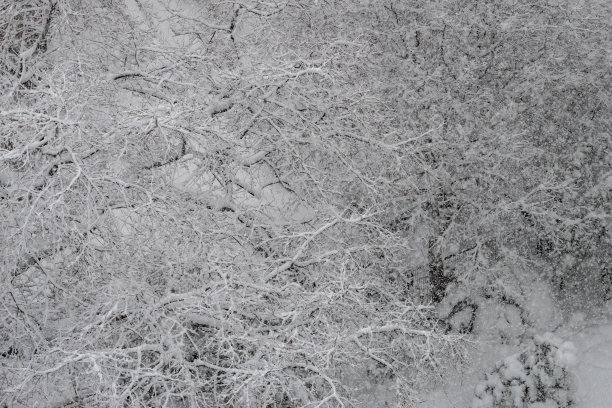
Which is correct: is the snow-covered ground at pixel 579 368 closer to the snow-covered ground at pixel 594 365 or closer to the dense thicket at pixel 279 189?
the snow-covered ground at pixel 594 365

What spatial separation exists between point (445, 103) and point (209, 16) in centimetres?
430

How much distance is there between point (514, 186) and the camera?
42.8 ft

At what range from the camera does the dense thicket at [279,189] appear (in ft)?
21.3

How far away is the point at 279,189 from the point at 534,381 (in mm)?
5551

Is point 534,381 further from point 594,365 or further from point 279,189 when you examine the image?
point 279,189

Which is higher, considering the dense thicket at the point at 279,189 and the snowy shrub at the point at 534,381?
the dense thicket at the point at 279,189

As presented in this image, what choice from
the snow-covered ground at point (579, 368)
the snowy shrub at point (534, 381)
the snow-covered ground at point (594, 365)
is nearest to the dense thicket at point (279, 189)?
the snow-covered ground at point (579, 368)

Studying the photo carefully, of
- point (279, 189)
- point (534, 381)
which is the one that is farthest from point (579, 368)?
point (279, 189)

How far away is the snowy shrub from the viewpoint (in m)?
11.9

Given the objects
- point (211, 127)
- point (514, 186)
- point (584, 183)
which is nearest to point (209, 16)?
point (211, 127)

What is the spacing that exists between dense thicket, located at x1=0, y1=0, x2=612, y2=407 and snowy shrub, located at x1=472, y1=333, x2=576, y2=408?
1.31 metres

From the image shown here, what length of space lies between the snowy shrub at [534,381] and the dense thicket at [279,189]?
4.30ft

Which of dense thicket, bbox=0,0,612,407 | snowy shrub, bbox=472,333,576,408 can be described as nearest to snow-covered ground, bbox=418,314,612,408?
snowy shrub, bbox=472,333,576,408

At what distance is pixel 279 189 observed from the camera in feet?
34.1
